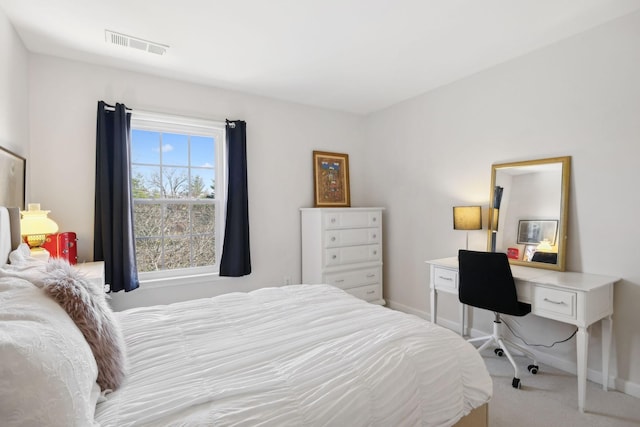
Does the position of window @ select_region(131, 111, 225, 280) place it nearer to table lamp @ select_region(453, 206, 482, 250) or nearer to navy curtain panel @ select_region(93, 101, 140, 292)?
navy curtain panel @ select_region(93, 101, 140, 292)

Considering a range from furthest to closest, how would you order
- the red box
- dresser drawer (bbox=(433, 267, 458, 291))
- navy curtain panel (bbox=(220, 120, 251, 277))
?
1. navy curtain panel (bbox=(220, 120, 251, 277))
2. dresser drawer (bbox=(433, 267, 458, 291))
3. the red box

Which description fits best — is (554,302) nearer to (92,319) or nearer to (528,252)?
(528,252)

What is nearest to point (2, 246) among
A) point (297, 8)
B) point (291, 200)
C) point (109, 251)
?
point (109, 251)

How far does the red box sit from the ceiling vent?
155 cm

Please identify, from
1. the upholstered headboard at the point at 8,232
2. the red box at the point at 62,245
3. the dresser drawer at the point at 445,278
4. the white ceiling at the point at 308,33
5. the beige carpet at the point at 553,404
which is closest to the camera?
the upholstered headboard at the point at 8,232

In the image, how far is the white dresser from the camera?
3570mm

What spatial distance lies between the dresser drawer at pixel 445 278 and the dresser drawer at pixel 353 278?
1.00 metres

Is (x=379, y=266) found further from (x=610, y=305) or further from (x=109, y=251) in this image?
(x=109, y=251)

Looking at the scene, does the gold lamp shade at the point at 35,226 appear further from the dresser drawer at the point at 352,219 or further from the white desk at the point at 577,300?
the white desk at the point at 577,300

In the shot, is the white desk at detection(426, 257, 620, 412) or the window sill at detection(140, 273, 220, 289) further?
the window sill at detection(140, 273, 220, 289)

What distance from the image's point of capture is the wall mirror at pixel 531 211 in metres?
2.53

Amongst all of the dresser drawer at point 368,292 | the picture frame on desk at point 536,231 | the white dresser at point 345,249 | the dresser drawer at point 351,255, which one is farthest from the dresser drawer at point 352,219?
the picture frame on desk at point 536,231

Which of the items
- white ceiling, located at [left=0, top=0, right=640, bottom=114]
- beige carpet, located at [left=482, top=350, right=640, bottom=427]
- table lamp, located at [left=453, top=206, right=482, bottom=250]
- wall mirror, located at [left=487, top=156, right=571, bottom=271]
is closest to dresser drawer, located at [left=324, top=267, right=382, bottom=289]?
table lamp, located at [left=453, top=206, right=482, bottom=250]

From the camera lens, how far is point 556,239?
2.54 metres
